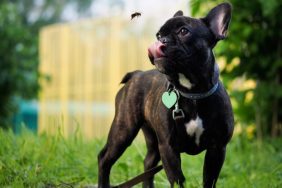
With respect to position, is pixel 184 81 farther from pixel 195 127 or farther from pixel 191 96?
pixel 195 127

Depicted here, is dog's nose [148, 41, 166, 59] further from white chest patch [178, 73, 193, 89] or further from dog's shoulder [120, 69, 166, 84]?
dog's shoulder [120, 69, 166, 84]

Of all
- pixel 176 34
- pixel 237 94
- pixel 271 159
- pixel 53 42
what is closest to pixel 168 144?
pixel 176 34

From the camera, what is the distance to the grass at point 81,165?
4652mm

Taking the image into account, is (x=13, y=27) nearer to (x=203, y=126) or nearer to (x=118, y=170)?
(x=118, y=170)

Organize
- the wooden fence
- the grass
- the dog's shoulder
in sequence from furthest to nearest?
the wooden fence, the grass, the dog's shoulder

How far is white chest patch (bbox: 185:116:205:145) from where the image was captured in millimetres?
3754

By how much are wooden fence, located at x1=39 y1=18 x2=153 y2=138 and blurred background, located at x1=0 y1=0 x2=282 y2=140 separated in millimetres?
20

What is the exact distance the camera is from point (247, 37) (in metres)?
7.69

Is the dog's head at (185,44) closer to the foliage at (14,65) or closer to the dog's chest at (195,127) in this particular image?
the dog's chest at (195,127)

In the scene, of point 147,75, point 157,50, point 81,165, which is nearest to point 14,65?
point 81,165

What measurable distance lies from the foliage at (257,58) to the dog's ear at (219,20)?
3.71m

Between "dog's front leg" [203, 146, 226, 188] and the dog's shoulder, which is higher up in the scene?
the dog's shoulder

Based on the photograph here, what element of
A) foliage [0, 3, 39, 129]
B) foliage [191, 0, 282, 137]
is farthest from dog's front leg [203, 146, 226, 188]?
foliage [0, 3, 39, 129]

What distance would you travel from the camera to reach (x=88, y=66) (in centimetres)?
1527
